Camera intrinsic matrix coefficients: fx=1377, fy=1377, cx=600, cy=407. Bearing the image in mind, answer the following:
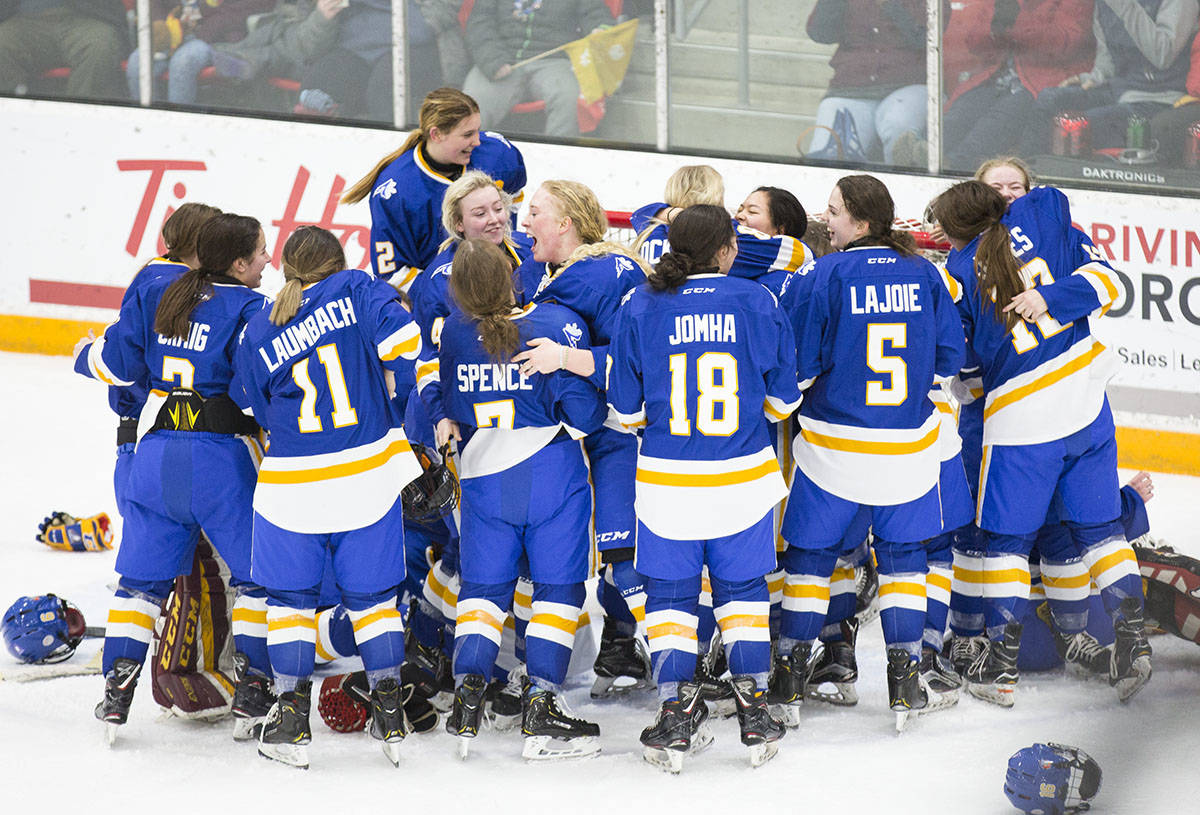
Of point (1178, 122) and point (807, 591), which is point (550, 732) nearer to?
point (807, 591)

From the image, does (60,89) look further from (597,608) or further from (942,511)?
(942,511)

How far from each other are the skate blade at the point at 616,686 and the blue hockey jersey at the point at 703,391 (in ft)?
2.74

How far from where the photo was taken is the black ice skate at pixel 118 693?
3512 mm

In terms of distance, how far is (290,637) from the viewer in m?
3.40

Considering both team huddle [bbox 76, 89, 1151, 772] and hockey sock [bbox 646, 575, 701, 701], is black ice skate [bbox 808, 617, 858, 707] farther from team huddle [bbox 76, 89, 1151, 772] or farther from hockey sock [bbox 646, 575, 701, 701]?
hockey sock [bbox 646, 575, 701, 701]

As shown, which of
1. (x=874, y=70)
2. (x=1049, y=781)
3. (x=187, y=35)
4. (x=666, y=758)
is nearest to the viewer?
(x=1049, y=781)

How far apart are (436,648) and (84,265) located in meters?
4.78

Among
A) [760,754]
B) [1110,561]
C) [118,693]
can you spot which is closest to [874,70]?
[1110,561]

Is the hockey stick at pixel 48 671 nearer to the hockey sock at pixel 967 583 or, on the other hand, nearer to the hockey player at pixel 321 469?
the hockey player at pixel 321 469

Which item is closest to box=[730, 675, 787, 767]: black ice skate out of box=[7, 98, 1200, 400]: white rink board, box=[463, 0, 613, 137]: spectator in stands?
box=[7, 98, 1200, 400]: white rink board

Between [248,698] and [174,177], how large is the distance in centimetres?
484

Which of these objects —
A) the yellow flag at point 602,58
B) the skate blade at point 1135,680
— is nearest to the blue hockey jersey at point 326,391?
the skate blade at point 1135,680

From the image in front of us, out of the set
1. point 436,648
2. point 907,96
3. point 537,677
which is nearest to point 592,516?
point 537,677

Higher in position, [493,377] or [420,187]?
[420,187]
